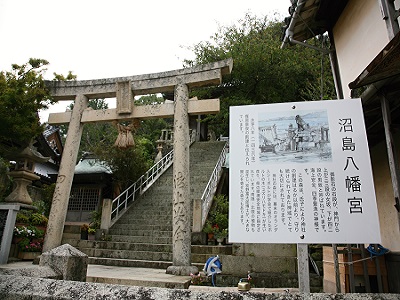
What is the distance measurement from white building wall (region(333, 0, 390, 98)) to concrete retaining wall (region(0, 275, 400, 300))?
5234 mm

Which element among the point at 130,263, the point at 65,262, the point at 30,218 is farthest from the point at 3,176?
the point at 65,262

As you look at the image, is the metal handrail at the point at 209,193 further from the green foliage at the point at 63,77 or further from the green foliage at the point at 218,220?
the green foliage at the point at 63,77

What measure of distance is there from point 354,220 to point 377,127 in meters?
3.71

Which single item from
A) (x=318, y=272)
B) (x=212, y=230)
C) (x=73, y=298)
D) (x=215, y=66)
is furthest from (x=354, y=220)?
(x=212, y=230)

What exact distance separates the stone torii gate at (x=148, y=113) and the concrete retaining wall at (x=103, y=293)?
15.2 ft

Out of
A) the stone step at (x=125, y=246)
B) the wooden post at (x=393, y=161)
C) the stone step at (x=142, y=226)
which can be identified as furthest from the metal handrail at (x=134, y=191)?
the wooden post at (x=393, y=161)

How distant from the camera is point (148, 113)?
8.78 meters

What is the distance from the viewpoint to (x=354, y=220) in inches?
105

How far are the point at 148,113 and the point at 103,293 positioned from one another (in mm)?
6877

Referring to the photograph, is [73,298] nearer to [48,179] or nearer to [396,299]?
[396,299]

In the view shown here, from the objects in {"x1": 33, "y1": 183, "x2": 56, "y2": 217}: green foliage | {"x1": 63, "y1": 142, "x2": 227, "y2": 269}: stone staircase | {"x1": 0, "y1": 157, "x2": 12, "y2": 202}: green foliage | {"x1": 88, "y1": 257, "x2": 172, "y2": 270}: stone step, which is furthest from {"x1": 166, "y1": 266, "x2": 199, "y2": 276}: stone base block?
{"x1": 33, "y1": 183, "x2": 56, "y2": 217}: green foliage

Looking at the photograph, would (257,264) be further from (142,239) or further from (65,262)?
(142,239)

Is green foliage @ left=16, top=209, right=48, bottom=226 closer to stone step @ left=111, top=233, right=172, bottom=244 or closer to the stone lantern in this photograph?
the stone lantern

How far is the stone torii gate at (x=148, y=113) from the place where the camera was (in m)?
7.36
